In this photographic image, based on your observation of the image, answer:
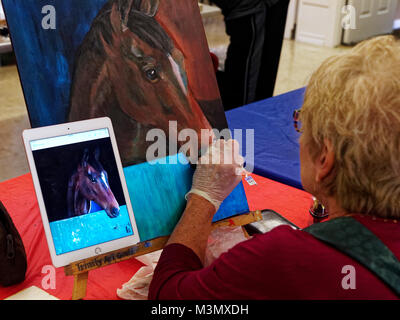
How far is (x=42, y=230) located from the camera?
56.9 inches

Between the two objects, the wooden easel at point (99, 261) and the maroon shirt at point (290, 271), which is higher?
the maroon shirt at point (290, 271)

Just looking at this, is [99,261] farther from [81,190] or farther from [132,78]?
[132,78]

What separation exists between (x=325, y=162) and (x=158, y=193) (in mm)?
510

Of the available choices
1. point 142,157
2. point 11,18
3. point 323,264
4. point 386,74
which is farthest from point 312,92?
point 11,18

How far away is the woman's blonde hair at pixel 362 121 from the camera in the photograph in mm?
785

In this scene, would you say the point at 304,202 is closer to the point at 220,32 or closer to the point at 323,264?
the point at 323,264

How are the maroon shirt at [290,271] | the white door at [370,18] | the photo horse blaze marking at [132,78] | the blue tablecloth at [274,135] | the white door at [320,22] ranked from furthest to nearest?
1. the white door at [370,18]
2. the white door at [320,22]
3. the blue tablecloth at [274,135]
4. the photo horse blaze marking at [132,78]
5. the maroon shirt at [290,271]

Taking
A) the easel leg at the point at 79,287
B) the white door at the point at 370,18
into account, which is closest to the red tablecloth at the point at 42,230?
the easel leg at the point at 79,287

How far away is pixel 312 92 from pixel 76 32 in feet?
2.04

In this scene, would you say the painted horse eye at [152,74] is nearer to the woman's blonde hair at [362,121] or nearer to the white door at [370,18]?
the woman's blonde hair at [362,121]

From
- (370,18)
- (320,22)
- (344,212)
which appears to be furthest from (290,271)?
(370,18)

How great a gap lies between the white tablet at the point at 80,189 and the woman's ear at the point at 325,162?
0.46 meters

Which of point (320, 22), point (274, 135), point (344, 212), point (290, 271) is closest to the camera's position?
point (290, 271)
